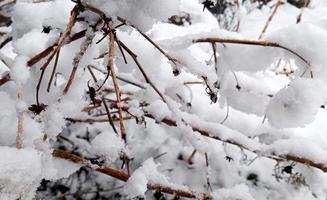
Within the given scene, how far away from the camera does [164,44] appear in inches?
37.8

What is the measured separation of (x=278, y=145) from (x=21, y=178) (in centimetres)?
77

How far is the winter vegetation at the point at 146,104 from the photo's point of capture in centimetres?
73

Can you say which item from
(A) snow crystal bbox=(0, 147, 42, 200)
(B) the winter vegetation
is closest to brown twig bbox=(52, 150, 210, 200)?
(B) the winter vegetation

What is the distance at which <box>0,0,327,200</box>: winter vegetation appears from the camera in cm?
73

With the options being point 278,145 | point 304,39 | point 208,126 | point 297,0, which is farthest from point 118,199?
point 297,0

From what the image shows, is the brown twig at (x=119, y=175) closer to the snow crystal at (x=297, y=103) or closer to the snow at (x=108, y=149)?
the snow at (x=108, y=149)

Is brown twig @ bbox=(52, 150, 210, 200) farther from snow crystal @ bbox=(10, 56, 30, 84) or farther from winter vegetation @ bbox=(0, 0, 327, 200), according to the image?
snow crystal @ bbox=(10, 56, 30, 84)

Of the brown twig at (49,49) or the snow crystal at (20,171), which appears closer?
the snow crystal at (20,171)

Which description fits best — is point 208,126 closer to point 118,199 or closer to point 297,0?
point 118,199

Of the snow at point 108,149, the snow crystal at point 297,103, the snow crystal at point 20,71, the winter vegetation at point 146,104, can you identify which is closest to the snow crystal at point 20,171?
the winter vegetation at point 146,104

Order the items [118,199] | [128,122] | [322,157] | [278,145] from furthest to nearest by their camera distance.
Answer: [128,122]
[118,199]
[278,145]
[322,157]

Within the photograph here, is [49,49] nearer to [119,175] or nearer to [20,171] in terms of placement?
[20,171]

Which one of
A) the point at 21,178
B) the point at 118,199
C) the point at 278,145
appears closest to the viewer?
the point at 21,178

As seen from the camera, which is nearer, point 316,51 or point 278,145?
point 316,51
